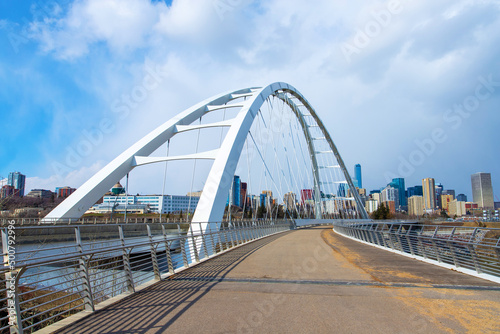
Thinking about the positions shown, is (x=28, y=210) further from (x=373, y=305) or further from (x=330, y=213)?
(x=330, y=213)

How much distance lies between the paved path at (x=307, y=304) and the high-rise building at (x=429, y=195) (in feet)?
538

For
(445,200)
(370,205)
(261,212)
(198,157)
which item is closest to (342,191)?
(261,212)

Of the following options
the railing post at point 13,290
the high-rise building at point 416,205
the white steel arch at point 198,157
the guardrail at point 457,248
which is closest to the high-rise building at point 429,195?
the high-rise building at point 416,205

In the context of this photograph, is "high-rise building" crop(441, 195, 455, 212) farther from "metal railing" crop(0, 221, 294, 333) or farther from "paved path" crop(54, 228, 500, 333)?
"paved path" crop(54, 228, 500, 333)

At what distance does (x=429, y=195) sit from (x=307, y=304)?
581 ft

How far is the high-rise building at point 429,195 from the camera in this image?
15675 cm

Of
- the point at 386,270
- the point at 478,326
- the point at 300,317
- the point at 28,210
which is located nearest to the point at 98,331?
the point at 300,317

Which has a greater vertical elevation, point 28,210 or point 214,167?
point 214,167

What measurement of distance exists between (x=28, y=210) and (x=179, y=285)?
1505cm

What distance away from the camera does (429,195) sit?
6388 inches

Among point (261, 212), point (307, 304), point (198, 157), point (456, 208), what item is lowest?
point (307, 304)

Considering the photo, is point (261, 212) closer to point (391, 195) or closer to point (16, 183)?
point (16, 183)

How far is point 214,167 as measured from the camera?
1681 centimetres

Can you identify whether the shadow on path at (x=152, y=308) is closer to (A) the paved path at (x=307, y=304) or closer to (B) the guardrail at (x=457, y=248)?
(A) the paved path at (x=307, y=304)
